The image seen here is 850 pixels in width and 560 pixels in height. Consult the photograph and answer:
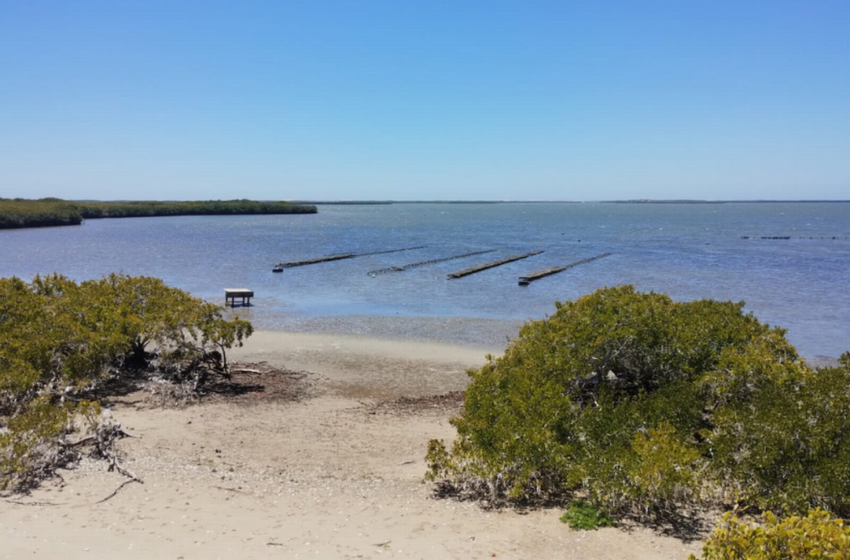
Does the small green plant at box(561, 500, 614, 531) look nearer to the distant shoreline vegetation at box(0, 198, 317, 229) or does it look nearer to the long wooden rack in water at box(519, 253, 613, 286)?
the long wooden rack in water at box(519, 253, 613, 286)

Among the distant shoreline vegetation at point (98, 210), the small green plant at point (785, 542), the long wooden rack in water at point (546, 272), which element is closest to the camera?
the small green plant at point (785, 542)

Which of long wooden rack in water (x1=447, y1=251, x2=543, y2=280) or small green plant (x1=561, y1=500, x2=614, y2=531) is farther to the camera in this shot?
long wooden rack in water (x1=447, y1=251, x2=543, y2=280)

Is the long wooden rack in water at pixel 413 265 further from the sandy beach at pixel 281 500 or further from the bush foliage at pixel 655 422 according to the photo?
the bush foliage at pixel 655 422

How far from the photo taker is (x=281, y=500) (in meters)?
8.68

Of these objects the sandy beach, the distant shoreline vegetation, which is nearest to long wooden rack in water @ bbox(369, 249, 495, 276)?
the sandy beach

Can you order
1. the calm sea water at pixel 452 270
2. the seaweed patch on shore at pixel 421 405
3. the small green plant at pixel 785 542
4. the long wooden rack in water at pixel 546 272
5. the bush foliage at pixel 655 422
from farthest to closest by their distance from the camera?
the long wooden rack in water at pixel 546 272
the calm sea water at pixel 452 270
the seaweed patch on shore at pixel 421 405
the bush foliage at pixel 655 422
the small green plant at pixel 785 542

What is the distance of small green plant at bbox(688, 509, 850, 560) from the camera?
14.1ft

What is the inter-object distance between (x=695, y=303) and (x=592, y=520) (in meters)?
7.08

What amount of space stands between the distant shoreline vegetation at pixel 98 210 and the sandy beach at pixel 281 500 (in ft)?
291

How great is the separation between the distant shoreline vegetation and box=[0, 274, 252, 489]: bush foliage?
83276 millimetres

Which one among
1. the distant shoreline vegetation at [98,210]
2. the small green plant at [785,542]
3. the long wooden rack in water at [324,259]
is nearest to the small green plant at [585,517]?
A: the small green plant at [785,542]

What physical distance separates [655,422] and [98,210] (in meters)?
127

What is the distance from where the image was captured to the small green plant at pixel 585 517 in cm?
773

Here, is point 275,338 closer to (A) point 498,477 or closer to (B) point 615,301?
(B) point 615,301
